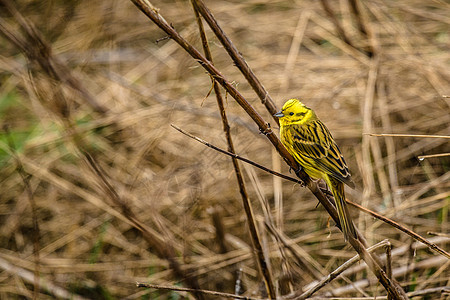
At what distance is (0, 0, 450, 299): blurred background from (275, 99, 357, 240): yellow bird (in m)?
0.50

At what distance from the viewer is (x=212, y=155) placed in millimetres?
4113

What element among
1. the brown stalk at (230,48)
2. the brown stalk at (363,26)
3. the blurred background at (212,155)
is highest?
the brown stalk at (230,48)

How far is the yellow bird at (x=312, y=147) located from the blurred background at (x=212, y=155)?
50cm

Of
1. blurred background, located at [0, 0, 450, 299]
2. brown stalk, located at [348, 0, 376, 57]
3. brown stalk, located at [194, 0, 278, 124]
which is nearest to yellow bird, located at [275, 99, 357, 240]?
brown stalk, located at [194, 0, 278, 124]

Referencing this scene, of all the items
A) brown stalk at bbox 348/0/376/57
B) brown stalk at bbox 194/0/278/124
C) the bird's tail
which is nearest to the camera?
brown stalk at bbox 194/0/278/124

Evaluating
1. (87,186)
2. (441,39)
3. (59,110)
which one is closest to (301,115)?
(59,110)

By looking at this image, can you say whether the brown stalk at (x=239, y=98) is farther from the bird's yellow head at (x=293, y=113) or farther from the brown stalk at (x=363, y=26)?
the brown stalk at (x=363, y=26)

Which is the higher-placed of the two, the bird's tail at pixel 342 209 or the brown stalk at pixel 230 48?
the brown stalk at pixel 230 48

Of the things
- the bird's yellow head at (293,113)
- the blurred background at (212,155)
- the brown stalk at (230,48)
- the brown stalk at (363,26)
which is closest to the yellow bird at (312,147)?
the bird's yellow head at (293,113)

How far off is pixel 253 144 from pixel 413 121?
141cm

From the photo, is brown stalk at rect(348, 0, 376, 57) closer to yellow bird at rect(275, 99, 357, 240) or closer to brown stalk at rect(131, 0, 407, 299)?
yellow bird at rect(275, 99, 357, 240)

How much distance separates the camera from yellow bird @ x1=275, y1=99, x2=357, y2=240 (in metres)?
2.64

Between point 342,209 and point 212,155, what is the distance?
6.01ft

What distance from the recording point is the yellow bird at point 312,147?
104 inches
